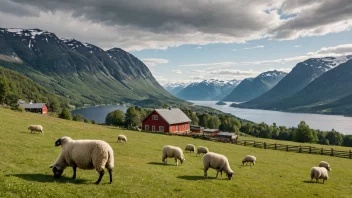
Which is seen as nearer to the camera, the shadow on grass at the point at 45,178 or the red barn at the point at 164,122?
the shadow on grass at the point at 45,178

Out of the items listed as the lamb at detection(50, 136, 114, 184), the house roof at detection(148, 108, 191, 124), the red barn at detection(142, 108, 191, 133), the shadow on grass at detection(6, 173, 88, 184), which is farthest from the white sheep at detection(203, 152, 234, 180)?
the house roof at detection(148, 108, 191, 124)

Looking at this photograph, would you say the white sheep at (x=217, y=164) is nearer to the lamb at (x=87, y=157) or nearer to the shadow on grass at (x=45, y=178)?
the lamb at (x=87, y=157)

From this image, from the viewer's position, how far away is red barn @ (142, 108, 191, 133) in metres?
81.9

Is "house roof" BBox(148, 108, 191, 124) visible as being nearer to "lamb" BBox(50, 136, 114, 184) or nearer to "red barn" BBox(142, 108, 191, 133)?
"red barn" BBox(142, 108, 191, 133)

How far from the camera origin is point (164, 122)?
82.1m

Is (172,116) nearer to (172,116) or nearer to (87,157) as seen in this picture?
(172,116)

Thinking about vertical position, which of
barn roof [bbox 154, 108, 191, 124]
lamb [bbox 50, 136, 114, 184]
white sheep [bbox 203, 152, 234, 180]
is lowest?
white sheep [bbox 203, 152, 234, 180]

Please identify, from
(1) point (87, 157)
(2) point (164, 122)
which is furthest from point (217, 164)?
(2) point (164, 122)

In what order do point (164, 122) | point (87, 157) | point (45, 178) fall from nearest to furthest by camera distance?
point (45, 178), point (87, 157), point (164, 122)

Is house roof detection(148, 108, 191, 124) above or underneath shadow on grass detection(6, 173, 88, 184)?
above

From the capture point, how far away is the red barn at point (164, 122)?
269 ft

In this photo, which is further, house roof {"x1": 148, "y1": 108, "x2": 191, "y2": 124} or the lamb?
house roof {"x1": 148, "y1": 108, "x2": 191, "y2": 124}

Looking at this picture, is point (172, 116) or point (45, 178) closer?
point (45, 178)

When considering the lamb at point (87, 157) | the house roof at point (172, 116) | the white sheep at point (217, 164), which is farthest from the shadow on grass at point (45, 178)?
the house roof at point (172, 116)
